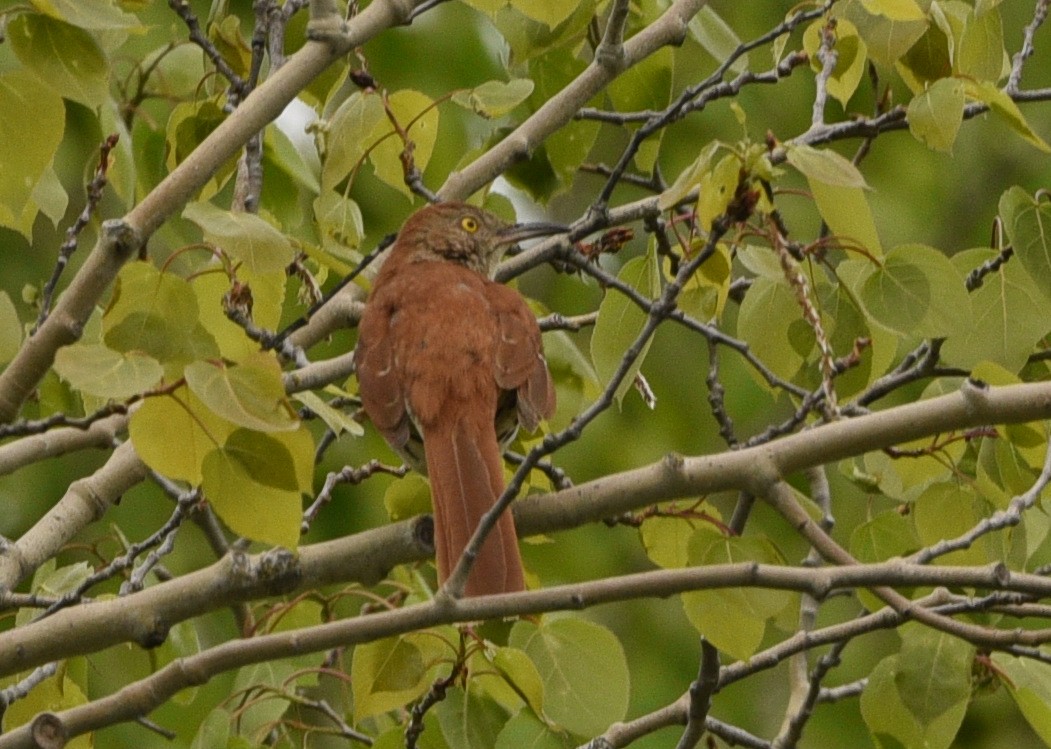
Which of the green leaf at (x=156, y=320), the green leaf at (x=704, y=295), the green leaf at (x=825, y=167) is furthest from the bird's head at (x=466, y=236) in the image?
the green leaf at (x=825, y=167)

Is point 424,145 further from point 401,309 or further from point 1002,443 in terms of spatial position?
point 1002,443

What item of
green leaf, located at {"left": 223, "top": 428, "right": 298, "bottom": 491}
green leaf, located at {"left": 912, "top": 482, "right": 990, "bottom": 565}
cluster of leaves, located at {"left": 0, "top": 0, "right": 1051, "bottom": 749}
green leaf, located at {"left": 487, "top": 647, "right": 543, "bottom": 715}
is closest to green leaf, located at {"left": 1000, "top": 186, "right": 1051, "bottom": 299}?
cluster of leaves, located at {"left": 0, "top": 0, "right": 1051, "bottom": 749}

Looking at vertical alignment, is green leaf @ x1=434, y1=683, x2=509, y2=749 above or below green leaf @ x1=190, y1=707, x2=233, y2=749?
below

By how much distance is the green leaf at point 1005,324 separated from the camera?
3.51 m

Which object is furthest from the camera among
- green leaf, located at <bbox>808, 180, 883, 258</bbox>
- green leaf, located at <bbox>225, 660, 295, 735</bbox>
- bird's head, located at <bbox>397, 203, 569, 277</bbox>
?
bird's head, located at <bbox>397, 203, 569, 277</bbox>

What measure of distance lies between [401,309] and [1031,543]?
1708mm

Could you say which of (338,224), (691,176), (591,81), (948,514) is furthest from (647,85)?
(691,176)

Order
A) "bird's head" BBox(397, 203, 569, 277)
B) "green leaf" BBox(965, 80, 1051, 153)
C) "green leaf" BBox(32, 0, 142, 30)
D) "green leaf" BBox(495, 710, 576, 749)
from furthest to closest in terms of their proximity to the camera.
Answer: "bird's head" BBox(397, 203, 569, 277) < "green leaf" BBox(495, 710, 576, 749) < "green leaf" BBox(965, 80, 1051, 153) < "green leaf" BBox(32, 0, 142, 30)

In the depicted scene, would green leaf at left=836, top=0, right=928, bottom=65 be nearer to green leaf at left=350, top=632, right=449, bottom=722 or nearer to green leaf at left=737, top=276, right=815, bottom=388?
green leaf at left=737, top=276, right=815, bottom=388

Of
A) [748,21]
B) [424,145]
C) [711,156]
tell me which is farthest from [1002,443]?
[748,21]

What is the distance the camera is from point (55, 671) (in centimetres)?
380

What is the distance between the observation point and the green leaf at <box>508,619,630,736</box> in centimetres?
348

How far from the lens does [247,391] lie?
264 centimetres

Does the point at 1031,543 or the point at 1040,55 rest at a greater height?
the point at 1040,55
